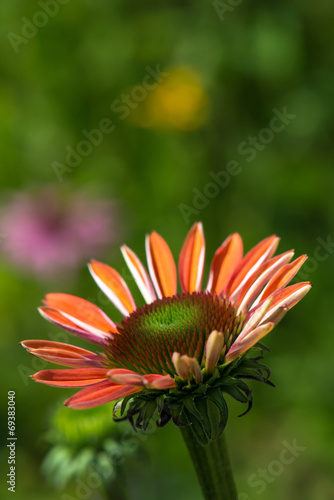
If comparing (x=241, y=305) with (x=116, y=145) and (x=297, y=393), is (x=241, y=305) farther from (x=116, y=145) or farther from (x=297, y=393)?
(x=116, y=145)

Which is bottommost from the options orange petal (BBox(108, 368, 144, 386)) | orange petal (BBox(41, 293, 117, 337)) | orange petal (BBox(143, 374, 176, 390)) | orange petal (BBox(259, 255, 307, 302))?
orange petal (BBox(143, 374, 176, 390))

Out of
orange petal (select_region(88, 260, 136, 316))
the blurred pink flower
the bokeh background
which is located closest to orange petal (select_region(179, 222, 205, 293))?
orange petal (select_region(88, 260, 136, 316))

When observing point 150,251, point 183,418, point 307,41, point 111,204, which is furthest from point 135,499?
point 307,41

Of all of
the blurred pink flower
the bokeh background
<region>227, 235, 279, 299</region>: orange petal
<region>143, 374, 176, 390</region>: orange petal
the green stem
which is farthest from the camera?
the blurred pink flower

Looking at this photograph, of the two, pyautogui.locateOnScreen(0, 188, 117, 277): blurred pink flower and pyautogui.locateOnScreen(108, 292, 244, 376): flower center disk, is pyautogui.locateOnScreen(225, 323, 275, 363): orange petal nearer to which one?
pyautogui.locateOnScreen(108, 292, 244, 376): flower center disk

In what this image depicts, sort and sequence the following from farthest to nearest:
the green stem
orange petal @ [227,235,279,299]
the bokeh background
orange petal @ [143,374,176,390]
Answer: the bokeh background
orange petal @ [227,235,279,299]
the green stem
orange petal @ [143,374,176,390]

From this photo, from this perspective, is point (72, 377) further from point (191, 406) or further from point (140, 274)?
point (140, 274)

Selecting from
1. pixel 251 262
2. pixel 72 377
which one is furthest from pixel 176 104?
pixel 72 377
